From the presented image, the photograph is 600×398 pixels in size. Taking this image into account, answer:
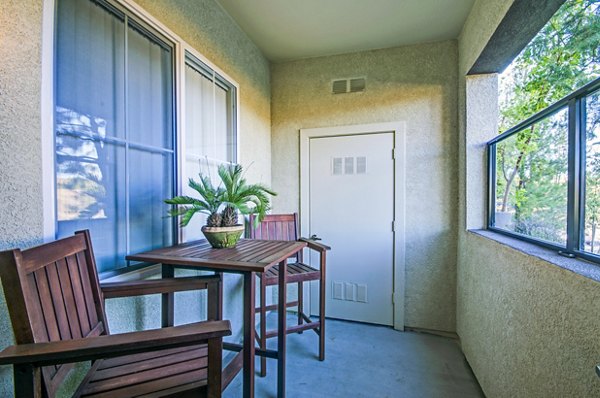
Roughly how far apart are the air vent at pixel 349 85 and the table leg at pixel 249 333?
2191 millimetres

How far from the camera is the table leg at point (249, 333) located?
123 cm

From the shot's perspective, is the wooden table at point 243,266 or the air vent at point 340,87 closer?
the wooden table at point 243,266

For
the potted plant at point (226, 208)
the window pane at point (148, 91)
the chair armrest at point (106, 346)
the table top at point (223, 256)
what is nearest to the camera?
the chair armrest at point (106, 346)

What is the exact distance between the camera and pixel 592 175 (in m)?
0.95

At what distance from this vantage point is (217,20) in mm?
2020

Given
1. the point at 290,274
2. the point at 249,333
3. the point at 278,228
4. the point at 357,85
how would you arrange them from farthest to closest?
the point at 357,85, the point at 278,228, the point at 290,274, the point at 249,333

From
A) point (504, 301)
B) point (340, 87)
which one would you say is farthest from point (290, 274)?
point (340, 87)

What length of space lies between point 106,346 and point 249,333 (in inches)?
25.3

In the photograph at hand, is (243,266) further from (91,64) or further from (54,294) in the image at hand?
(91,64)

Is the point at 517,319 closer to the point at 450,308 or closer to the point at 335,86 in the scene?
the point at 450,308

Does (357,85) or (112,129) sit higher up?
(357,85)

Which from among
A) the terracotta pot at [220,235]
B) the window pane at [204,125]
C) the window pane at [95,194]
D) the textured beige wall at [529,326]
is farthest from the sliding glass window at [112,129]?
the textured beige wall at [529,326]

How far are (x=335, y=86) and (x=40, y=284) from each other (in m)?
2.66

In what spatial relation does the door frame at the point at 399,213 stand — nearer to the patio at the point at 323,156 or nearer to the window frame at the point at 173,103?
the patio at the point at 323,156
